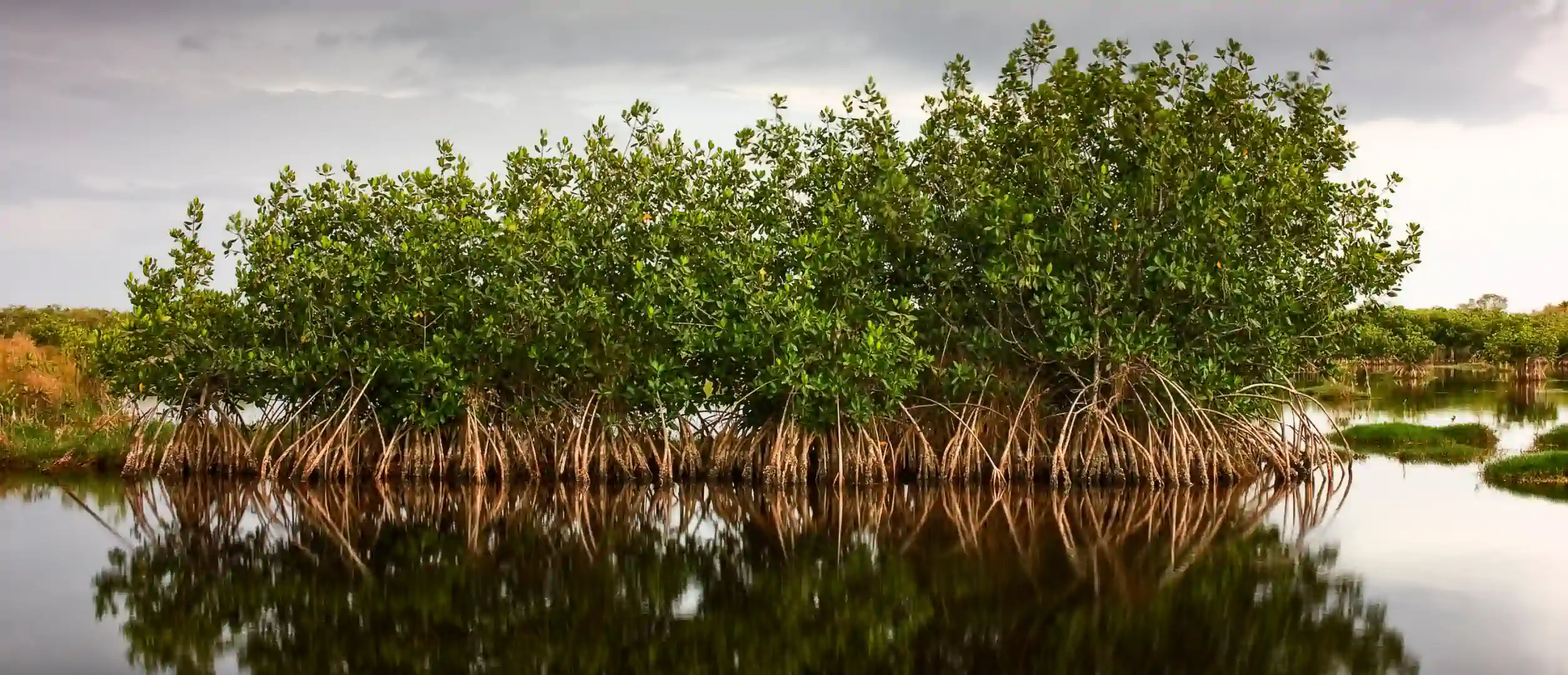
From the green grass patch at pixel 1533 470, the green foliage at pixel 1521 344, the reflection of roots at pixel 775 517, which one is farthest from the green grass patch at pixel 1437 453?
the green foliage at pixel 1521 344

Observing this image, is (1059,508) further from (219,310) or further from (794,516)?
(219,310)

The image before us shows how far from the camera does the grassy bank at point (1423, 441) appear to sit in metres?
20.6

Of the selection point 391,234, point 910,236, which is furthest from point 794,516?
point 391,234

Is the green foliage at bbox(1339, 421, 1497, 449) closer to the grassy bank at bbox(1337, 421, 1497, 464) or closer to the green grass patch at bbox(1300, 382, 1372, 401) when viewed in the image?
the grassy bank at bbox(1337, 421, 1497, 464)

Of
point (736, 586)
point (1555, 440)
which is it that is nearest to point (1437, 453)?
point (1555, 440)

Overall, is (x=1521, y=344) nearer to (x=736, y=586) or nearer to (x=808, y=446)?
(x=808, y=446)

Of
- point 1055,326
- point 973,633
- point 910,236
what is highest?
point 910,236

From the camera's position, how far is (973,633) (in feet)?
30.6

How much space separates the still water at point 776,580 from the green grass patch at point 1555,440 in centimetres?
431

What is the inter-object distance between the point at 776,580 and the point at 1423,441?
15306 mm

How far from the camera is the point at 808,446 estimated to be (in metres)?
16.9

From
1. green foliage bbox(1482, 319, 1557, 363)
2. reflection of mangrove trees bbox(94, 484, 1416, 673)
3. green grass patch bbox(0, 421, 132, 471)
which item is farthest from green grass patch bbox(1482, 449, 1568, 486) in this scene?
green foliage bbox(1482, 319, 1557, 363)

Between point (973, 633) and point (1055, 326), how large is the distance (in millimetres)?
7850

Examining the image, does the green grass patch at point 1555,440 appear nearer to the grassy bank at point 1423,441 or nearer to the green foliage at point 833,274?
the grassy bank at point 1423,441
